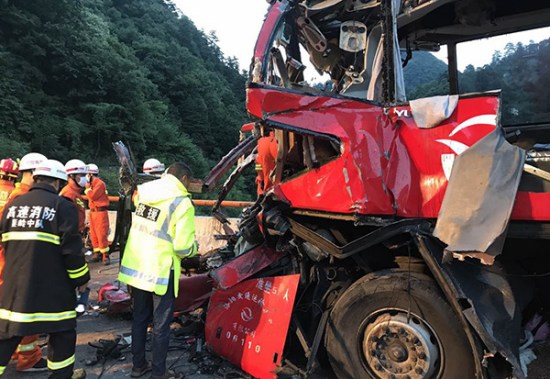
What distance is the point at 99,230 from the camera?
8.15 meters

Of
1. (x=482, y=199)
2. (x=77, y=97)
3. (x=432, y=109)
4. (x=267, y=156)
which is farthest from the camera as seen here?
(x=77, y=97)

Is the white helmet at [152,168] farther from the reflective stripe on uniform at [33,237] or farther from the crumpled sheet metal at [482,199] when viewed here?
the crumpled sheet metal at [482,199]

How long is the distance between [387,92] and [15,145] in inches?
672

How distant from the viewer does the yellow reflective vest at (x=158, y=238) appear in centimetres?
349

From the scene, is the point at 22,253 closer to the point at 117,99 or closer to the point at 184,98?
the point at 117,99

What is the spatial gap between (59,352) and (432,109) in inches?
126

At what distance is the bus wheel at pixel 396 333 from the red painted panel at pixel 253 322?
391mm

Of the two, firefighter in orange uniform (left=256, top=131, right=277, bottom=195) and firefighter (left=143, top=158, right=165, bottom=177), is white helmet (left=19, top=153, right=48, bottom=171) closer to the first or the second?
firefighter (left=143, top=158, right=165, bottom=177)

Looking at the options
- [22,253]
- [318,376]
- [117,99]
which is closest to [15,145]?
[117,99]

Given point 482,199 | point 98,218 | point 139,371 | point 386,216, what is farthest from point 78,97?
point 482,199

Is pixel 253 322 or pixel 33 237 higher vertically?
pixel 33 237

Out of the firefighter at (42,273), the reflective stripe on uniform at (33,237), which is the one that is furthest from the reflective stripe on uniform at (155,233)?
the reflective stripe on uniform at (33,237)

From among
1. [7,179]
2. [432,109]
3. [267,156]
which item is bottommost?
[7,179]

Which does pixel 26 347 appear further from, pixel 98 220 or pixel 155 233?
pixel 98 220
